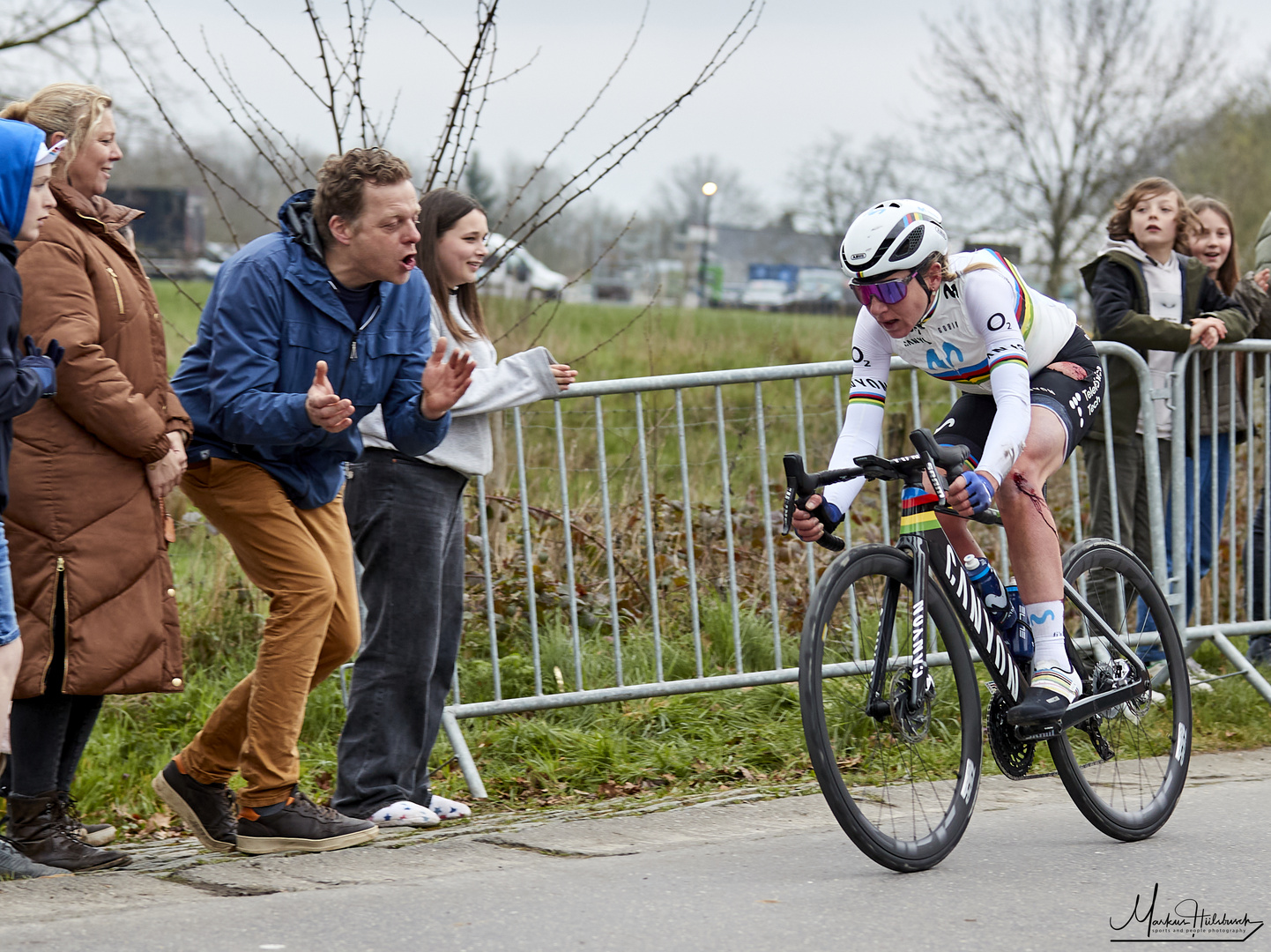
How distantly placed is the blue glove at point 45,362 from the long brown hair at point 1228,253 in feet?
17.4

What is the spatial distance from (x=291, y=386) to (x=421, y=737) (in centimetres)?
130

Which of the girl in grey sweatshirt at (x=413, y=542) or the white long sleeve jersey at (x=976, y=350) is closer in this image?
the white long sleeve jersey at (x=976, y=350)

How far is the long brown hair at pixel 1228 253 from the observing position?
7.02 meters

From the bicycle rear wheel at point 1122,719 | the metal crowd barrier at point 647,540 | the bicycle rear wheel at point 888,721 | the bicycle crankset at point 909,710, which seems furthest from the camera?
the metal crowd barrier at point 647,540

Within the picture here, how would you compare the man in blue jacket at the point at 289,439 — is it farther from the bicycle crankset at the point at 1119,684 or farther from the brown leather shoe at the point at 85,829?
the bicycle crankset at the point at 1119,684

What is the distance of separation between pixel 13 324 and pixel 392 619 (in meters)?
1.58

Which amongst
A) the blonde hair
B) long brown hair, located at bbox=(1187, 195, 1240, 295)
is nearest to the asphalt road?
the blonde hair

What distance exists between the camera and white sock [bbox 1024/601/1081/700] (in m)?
4.25

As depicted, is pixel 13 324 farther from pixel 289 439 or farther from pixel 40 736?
pixel 40 736

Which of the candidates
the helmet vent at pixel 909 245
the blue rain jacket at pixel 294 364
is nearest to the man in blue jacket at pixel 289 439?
the blue rain jacket at pixel 294 364

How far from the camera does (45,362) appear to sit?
3707mm

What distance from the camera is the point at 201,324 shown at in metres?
4.38

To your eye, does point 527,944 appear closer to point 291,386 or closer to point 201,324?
point 291,386

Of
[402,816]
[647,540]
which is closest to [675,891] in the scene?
[402,816]
